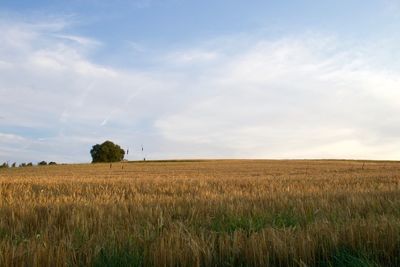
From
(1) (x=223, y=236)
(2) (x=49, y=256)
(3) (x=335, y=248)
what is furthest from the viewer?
(1) (x=223, y=236)

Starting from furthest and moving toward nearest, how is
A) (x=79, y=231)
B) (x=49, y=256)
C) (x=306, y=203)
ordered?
(x=306, y=203), (x=79, y=231), (x=49, y=256)

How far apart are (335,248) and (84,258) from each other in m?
2.62

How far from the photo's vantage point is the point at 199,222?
769 cm

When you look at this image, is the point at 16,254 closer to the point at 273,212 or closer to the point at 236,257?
the point at 236,257

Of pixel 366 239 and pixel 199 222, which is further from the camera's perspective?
pixel 199 222

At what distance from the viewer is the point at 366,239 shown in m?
5.41

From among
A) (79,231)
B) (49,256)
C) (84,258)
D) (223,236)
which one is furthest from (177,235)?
(79,231)

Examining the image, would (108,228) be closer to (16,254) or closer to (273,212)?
(16,254)

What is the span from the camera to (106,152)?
10438 cm

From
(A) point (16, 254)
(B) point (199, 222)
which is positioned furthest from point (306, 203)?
(A) point (16, 254)

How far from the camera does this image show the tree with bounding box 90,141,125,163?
4097 inches

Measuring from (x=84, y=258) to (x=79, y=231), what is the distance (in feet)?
6.03

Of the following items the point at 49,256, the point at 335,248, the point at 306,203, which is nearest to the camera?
the point at 49,256

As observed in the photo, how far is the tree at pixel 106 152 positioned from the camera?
104m
